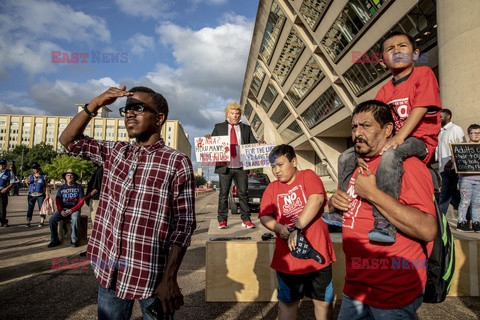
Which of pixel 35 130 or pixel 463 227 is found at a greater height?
pixel 35 130

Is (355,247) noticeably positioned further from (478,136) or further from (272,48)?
(272,48)

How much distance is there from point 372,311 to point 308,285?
0.94m

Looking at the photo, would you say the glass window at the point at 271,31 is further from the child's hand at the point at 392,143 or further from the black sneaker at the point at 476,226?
the child's hand at the point at 392,143

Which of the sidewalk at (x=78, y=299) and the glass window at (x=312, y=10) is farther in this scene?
the glass window at (x=312, y=10)

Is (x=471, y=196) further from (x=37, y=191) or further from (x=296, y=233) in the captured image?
(x=37, y=191)

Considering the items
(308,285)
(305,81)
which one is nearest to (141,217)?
(308,285)

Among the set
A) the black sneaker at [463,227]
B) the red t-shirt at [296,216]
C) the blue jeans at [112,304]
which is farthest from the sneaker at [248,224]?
the black sneaker at [463,227]

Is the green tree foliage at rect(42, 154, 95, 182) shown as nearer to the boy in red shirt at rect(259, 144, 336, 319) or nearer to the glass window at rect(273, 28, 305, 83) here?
the glass window at rect(273, 28, 305, 83)

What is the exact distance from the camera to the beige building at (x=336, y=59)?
7948 mm

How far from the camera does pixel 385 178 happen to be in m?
1.54

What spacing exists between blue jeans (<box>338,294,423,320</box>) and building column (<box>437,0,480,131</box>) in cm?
779

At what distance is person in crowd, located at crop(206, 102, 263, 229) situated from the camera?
17.6 ft

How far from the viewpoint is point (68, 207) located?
703 cm

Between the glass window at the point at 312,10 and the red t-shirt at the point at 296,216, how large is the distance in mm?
22495
